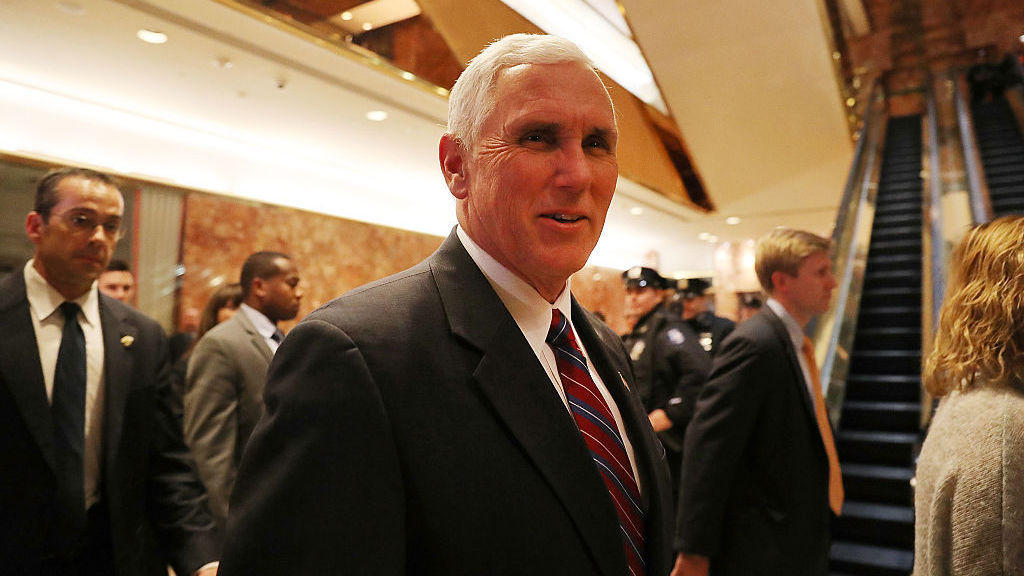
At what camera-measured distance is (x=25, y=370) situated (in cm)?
192

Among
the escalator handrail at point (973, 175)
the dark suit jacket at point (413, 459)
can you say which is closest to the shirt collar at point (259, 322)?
the dark suit jacket at point (413, 459)

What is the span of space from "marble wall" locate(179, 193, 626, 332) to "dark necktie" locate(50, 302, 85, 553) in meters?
4.22

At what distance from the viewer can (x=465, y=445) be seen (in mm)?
948

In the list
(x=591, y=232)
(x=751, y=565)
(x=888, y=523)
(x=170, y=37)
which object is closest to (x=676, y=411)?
(x=888, y=523)

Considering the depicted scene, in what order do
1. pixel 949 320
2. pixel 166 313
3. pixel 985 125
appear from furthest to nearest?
pixel 985 125, pixel 166 313, pixel 949 320

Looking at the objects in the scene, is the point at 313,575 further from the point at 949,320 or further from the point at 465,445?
the point at 949,320

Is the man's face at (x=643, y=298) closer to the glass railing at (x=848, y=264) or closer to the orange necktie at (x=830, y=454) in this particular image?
the glass railing at (x=848, y=264)

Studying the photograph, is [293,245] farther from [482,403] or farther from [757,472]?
[482,403]

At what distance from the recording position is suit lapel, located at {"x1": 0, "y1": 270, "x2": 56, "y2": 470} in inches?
74.1

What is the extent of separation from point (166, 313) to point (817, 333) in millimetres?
5707

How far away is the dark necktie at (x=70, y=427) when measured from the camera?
1.90 metres

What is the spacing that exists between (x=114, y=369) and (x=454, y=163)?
155cm

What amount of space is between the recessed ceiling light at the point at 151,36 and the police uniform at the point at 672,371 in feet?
13.9

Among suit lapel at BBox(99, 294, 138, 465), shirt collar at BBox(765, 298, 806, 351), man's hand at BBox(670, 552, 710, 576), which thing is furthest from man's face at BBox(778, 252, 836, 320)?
suit lapel at BBox(99, 294, 138, 465)
